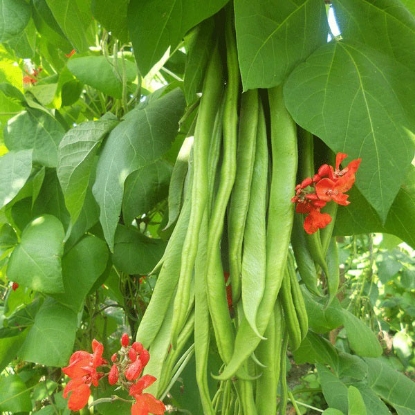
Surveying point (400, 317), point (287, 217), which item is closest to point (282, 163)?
point (287, 217)

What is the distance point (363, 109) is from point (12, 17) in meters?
0.53

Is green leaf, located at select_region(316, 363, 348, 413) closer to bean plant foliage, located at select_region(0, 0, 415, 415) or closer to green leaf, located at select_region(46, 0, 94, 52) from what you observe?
bean plant foliage, located at select_region(0, 0, 415, 415)

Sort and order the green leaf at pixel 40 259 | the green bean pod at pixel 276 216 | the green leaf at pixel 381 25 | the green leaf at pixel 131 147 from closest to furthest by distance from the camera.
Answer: the green bean pod at pixel 276 216, the green leaf at pixel 381 25, the green leaf at pixel 131 147, the green leaf at pixel 40 259

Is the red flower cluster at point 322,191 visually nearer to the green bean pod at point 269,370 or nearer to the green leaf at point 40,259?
the green bean pod at point 269,370

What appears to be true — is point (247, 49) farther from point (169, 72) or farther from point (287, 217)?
point (169, 72)

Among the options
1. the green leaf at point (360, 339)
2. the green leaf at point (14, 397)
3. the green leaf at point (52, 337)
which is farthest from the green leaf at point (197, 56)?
the green leaf at point (14, 397)

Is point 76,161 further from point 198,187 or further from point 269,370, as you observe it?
point 269,370

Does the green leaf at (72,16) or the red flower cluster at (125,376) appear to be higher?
the green leaf at (72,16)

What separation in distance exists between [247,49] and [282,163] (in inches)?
5.1

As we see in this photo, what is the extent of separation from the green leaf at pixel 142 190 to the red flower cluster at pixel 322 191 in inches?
15.6

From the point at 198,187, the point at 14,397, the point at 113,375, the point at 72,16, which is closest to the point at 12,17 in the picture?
the point at 72,16

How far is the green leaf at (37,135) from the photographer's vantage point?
3.22ft

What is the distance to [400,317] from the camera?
277cm

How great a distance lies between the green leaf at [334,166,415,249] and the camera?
625mm
